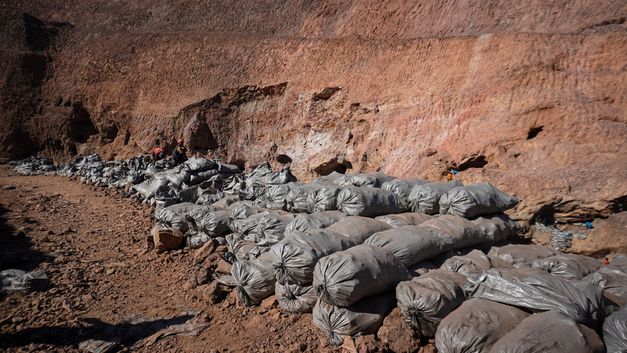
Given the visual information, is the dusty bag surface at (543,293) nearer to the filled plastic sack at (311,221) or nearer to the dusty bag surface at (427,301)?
the dusty bag surface at (427,301)

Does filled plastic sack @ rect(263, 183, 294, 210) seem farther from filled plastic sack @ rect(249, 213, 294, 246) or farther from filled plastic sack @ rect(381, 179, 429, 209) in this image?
filled plastic sack @ rect(381, 179, 429, 209)

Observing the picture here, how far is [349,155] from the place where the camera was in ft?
28.1

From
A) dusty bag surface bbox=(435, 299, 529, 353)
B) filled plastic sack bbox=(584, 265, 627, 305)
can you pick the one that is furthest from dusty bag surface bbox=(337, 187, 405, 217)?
filled plastic sack bbox=(584, 265, 627, 305)

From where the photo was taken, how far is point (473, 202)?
414 centimetres

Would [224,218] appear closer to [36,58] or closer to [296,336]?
[296,336]

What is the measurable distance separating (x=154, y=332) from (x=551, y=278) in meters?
3.29

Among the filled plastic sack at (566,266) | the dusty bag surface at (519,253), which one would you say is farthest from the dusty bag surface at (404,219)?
the filled plastic sack at (566,266)

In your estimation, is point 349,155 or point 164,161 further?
point 164,161

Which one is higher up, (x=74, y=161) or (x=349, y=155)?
(x=349, y=155)

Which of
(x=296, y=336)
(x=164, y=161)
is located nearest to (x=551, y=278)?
(x=296, y=336)

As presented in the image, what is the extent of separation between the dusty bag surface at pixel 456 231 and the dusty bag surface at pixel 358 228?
1.71ft

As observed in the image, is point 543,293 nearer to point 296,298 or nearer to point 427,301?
point 427,301

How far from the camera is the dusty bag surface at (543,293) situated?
2342 mm

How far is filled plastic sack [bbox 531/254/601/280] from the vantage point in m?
3.37
